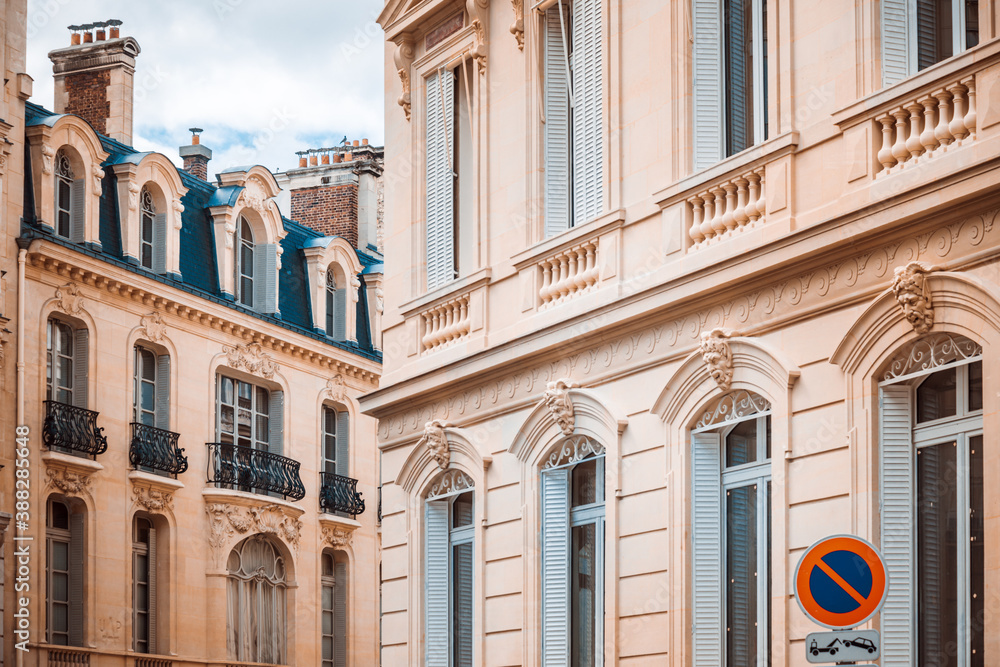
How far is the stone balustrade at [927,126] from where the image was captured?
10.9 meters

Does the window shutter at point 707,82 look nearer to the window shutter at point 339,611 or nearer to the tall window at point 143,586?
the tall window at point 143,586

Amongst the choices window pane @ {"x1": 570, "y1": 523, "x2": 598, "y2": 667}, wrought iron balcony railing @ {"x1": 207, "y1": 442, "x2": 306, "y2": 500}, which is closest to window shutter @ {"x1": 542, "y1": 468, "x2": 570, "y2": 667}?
window pane @ {"x1": 570, "y1": 523, "x2": 598, "y2": 667}

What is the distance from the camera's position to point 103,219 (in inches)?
1134

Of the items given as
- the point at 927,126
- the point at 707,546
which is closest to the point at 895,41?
the point at 927,126

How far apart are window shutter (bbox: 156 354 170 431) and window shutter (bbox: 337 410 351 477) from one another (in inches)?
242

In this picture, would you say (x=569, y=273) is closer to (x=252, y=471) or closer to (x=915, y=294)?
(x=915, y=294)

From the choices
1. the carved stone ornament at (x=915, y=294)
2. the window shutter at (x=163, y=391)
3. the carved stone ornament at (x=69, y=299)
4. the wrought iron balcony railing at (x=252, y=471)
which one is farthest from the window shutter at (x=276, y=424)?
the carved stone ornament at (x=915, y=294)

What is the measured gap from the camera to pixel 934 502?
11.1 meters

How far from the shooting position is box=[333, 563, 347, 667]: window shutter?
3444cm

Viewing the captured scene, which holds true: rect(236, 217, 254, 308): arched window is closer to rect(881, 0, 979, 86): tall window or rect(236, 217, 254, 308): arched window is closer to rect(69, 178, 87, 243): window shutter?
rect(69, 178, 87, 243): window shutter

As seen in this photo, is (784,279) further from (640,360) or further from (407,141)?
(407,141)

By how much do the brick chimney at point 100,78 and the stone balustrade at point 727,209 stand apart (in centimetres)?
2052

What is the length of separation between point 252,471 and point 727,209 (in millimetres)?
19892

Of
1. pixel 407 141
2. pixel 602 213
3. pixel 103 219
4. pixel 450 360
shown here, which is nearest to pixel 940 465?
pixel 602 213
